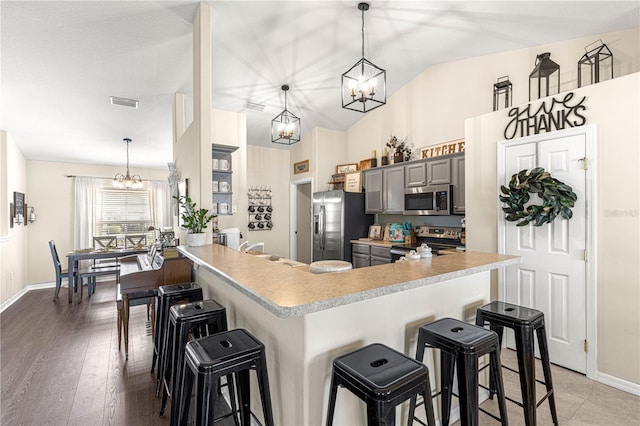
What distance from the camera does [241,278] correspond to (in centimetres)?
146

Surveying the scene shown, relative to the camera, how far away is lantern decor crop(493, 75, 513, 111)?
11.6ft

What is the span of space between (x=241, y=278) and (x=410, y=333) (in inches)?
38.5

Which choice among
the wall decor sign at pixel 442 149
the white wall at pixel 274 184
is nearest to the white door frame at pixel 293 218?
the white wall at pixel 274 184

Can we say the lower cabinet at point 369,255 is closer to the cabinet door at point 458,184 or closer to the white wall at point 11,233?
the cabinet door at point 458,184

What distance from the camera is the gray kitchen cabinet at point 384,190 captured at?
4.72 metres

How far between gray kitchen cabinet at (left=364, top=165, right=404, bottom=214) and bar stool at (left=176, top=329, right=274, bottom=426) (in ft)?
12.2

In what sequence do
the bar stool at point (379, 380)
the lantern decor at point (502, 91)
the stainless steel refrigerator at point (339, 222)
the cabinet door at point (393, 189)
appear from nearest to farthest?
the bar stool at point (379, 380), the lantern decor at point (502, 91), the cabinet door at point (393, 189), the stainless steel refrigerator at point (339, 222)

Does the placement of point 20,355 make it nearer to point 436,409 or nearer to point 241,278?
point 241,278

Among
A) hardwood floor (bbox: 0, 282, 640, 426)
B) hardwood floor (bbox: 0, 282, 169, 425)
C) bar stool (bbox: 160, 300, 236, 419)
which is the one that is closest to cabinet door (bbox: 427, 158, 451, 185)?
hardwood floor (bbox: 0, 282, 640, 426)

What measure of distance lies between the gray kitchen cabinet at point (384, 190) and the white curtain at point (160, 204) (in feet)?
15.8

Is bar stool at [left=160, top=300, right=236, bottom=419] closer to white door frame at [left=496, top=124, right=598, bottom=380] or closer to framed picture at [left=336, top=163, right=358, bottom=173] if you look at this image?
white door frame at [left=496, top=124, right=598, bottom=380]

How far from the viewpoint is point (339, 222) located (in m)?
5.24

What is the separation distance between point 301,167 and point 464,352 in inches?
212

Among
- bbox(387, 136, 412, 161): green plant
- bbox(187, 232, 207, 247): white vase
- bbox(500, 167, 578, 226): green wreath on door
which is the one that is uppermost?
bbox(387, 136, 412, 161): green plant
